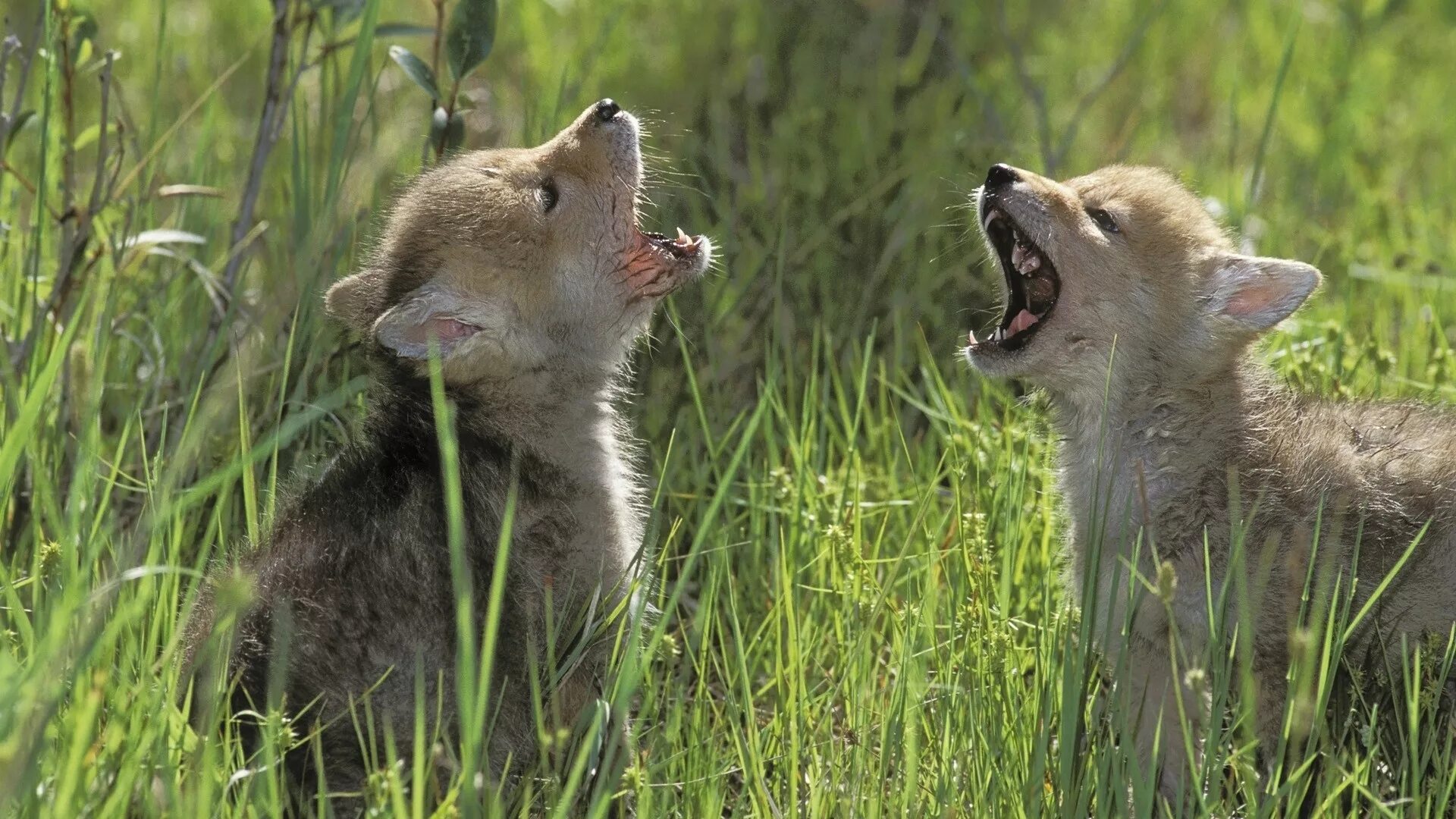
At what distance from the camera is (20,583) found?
11.5ft

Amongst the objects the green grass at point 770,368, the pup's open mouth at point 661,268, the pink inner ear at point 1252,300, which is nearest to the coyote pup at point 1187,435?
the pink inner ear at point 1252,300

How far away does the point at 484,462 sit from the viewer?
409cm

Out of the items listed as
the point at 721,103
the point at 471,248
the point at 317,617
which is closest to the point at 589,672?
the point at 317,617

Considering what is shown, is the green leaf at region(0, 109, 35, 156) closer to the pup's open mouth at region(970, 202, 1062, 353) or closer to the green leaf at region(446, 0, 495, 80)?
the green leaf at region(446, 0, 495, 80)

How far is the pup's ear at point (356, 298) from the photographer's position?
4363 millimetres

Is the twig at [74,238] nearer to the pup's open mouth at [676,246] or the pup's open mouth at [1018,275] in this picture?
the pup's open mouth at [676,246]

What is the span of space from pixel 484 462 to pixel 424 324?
1.23 ft

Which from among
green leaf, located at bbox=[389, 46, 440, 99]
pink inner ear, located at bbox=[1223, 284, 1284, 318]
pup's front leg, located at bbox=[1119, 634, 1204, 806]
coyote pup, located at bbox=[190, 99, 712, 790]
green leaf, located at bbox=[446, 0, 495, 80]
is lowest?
pup's front leg, located at bbox=[1119, 634, 1204, 806]

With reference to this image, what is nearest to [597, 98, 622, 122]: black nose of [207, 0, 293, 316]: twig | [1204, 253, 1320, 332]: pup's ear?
[207, 0, 293, 316]: twig

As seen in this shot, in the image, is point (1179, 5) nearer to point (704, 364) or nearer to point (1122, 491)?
point (704, 364)

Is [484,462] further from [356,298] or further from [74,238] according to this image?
[74,238]

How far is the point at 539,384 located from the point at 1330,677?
6.64ft

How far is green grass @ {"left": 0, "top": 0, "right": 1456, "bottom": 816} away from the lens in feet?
10.8

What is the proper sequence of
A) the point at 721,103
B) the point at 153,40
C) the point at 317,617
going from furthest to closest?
the point at 153,40
the point at 721,103
the point at 317,617
